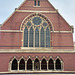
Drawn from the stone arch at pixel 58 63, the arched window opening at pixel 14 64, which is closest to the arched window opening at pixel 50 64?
the stone arch at pixel 58 63

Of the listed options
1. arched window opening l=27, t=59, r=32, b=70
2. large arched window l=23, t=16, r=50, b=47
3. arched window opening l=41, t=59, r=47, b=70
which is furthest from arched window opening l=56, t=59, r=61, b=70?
arched window opening l=27, t=59, r=32, b=70

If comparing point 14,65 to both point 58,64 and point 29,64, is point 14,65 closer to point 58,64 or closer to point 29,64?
point 29,64

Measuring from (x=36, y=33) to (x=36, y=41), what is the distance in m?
1.50

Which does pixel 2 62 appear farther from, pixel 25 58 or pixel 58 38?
pixel 58 38

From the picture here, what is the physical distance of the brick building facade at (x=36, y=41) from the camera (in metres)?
16.5

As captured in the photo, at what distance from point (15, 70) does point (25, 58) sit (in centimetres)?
255

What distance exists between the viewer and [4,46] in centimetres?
1730

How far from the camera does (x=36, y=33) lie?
1820 cm

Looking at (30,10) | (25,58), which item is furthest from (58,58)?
(30,10)

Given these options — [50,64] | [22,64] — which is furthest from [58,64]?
[22,64]

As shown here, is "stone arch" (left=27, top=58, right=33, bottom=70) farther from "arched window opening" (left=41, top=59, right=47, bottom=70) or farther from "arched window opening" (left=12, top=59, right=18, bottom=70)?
"arched window opening" (left=12, top=59, right=18, bottom=70)

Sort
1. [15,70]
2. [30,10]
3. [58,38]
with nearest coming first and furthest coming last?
[15,70]
[58,38]
[30,10]

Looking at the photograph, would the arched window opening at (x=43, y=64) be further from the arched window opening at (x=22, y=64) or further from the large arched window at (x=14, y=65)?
the large arched window at (x=14, y=65)

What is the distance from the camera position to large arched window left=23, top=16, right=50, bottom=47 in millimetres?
17812
